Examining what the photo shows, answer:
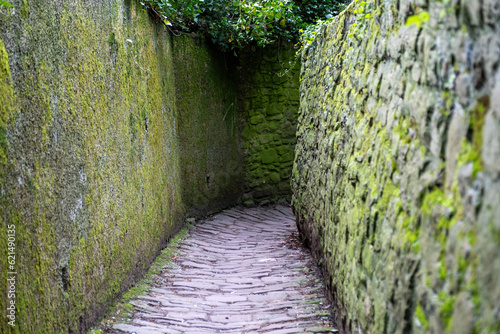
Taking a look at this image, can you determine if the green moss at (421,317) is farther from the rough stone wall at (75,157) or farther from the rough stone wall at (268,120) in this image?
the rough stone wall at (268,120)

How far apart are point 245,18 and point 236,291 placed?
477cm

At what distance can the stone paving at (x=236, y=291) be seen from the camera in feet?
9.53

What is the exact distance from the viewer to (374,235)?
188 cm

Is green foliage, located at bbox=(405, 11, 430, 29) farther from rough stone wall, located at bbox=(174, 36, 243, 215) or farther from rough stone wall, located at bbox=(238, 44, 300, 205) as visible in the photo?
rough stone wall, located at bbox=(238, 44, 300, 205)

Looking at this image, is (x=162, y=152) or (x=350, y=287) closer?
(x=350, y=287)

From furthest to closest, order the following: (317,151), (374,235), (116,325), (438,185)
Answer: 1. (317,151)
2. (116,325)
3. (374,235)
4. (438,185)

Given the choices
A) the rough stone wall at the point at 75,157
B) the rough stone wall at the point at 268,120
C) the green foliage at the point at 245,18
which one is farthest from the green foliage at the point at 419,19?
the rough stone wall at the point at 268,120

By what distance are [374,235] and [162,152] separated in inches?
138

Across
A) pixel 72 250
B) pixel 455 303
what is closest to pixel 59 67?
pixel 72 250

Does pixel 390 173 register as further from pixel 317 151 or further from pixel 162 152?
pixel 162 152

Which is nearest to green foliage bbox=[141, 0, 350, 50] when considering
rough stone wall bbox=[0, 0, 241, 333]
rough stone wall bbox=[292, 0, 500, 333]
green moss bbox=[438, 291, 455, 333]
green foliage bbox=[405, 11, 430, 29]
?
rough stone wall bbox=[0, 0, 241, 333]

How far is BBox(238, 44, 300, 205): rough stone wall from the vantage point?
7871 millimetres

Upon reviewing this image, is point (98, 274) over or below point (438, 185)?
below

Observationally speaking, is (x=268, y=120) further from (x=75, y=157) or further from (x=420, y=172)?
(x=420, y=172)
